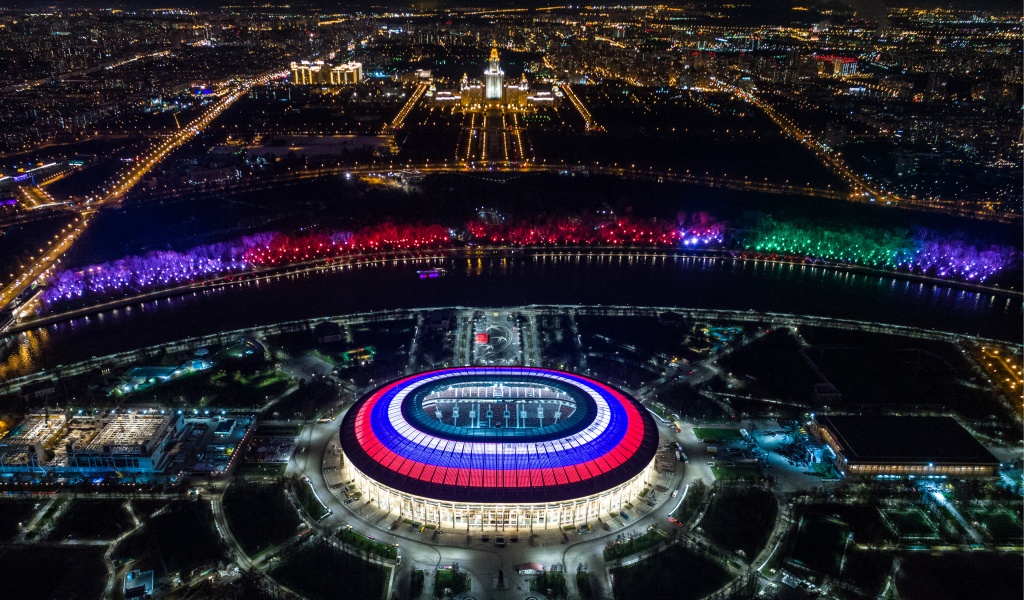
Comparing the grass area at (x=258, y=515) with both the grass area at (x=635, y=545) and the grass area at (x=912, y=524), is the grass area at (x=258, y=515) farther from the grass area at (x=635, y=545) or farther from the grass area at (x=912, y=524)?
the grass area at (x=912, y=524)

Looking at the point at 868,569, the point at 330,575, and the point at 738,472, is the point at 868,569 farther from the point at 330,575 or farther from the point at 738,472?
the point at 330,575

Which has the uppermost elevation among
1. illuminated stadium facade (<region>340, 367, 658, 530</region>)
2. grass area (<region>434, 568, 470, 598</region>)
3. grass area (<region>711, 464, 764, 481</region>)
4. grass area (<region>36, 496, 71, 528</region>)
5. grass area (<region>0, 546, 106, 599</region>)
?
illuminated stadium facade (<region>340, 367, 658, 530</region>)

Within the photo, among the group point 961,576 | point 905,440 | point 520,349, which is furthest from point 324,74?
point 961,576

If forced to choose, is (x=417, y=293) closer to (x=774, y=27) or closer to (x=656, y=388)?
(x=656, y=388)

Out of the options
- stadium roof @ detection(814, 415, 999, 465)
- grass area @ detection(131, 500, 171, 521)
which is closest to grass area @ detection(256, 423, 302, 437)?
grass area @ detection(131, 500, 171, 521)

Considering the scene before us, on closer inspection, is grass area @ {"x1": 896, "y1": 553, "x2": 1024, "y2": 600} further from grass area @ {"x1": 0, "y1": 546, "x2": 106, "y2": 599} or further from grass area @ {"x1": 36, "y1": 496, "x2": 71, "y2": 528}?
grass area @ {"x1": 36, "y1": 496, "x2": 71, "y2": 528}

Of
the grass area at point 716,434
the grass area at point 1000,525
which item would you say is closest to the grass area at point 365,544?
the grass area at point 716,434

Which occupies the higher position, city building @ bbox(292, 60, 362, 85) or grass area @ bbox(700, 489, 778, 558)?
city building @ bbox(292, 60, 362, 85)
